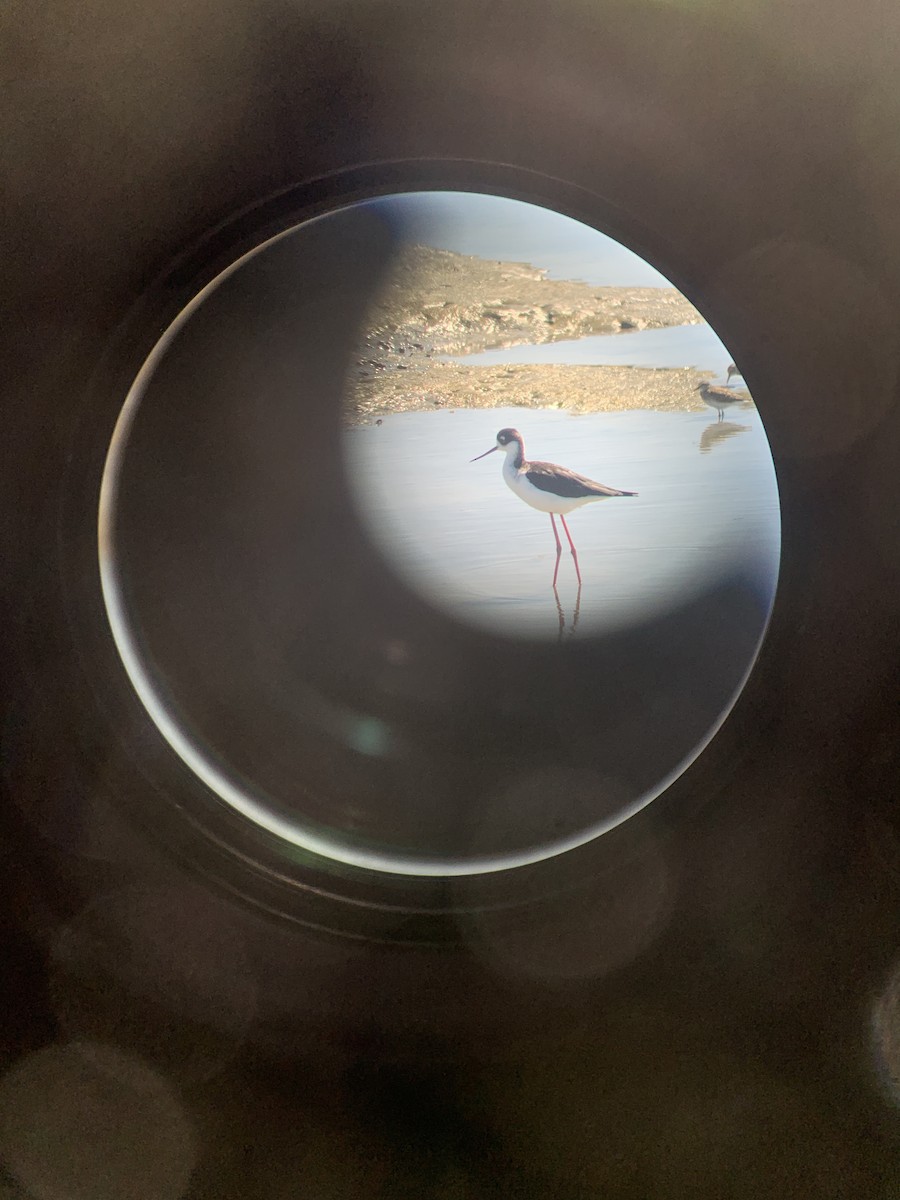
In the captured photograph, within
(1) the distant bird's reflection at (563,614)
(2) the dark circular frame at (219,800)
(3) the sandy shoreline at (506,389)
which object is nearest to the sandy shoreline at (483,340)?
(3) the sandy shoreline at (506,389)

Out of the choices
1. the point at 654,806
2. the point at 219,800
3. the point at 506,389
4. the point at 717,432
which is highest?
the point at 506,389

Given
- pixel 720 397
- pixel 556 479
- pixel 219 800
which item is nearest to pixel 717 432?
pixel 720 397

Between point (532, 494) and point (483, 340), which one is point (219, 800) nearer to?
point (532, 494)

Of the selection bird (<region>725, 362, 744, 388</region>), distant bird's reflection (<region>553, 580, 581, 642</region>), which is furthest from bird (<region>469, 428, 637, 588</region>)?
bird (<region>725, 362, 744, 388</region>)

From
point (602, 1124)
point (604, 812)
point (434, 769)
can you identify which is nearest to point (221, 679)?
point (434, 769)

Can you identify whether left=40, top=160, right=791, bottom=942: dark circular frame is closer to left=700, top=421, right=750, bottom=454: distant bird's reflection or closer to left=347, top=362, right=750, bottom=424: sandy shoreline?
left=700, top=421, right=750, bottom=454: distant bird's reflection

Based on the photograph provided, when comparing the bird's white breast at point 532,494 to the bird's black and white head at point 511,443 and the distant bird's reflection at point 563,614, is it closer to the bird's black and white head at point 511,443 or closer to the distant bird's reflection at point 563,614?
the bird's black and white head at point 511,443
